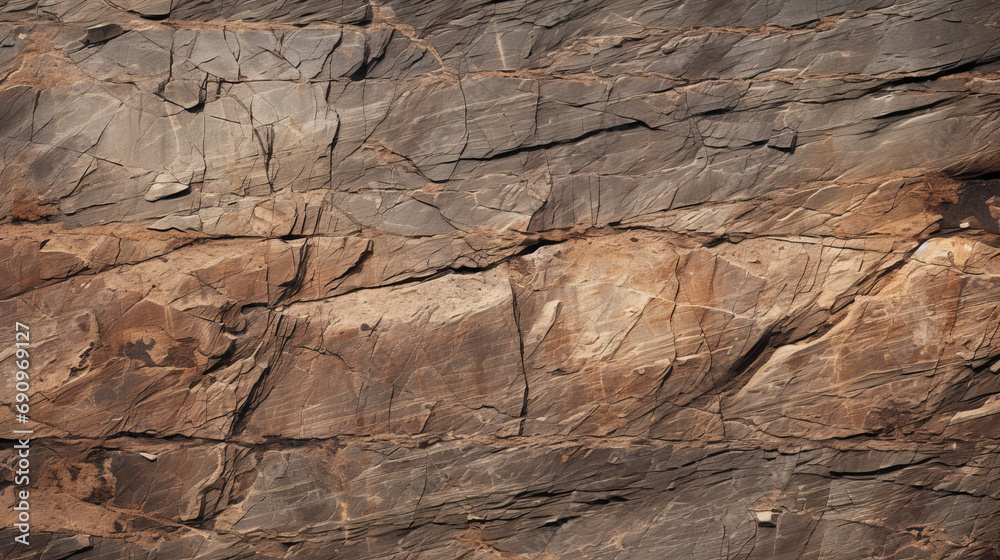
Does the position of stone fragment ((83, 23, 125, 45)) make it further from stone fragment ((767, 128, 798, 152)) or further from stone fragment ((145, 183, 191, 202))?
stone fragment ((767, 128, 798, 152))

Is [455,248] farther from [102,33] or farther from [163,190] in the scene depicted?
[102,33]

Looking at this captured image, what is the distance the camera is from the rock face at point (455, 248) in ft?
15.8

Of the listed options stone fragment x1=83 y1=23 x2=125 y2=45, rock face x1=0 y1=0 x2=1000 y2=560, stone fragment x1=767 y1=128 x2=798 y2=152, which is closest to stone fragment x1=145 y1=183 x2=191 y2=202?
rock face x1=0 y1=0 x2=1000 y2=560

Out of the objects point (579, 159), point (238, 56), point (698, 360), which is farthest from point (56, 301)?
point (698, 360)

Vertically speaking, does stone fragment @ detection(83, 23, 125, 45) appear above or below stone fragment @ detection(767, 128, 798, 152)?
above

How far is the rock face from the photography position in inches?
190

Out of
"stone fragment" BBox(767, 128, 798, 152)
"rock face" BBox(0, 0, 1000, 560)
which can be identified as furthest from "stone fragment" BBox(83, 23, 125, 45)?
"stone fragment" BBox(767, 128, 798, 152)

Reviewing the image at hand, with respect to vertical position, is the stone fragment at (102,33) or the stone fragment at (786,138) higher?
the stone fragment at (102,33)

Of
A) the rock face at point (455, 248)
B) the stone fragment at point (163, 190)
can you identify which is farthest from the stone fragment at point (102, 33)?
the stone fragment at point (163, 190)

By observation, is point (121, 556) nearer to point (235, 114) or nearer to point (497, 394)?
point (497, 394)

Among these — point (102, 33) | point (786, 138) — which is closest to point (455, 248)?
point (786, 138)

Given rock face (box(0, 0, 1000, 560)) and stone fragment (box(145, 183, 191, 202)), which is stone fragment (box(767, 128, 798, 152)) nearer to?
rock face (box(0, 0, 1000, 560))

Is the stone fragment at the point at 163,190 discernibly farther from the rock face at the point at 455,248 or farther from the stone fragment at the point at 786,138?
the stone fragment at the point at 786,138

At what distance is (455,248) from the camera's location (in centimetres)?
495
